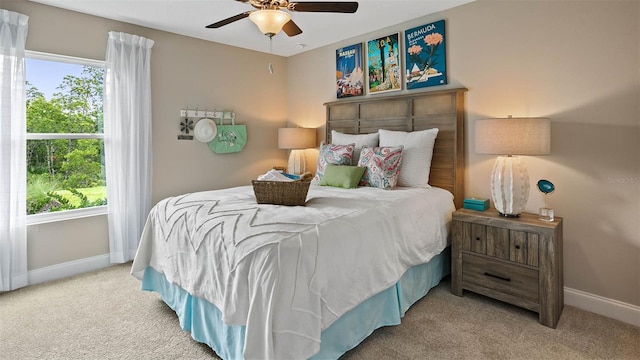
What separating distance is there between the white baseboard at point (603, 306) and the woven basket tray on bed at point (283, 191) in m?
2.22

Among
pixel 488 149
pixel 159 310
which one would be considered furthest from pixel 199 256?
pixel 488 149

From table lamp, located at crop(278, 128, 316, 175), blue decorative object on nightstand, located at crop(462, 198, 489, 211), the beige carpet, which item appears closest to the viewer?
the beige carpet

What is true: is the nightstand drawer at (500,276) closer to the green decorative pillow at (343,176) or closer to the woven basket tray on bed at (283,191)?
the green decorative pillow at (343,176)

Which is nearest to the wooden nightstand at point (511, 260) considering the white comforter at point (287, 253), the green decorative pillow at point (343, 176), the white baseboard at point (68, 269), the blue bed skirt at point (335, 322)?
the white comforter at point (287, 253)

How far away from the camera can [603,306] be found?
236 centimetres

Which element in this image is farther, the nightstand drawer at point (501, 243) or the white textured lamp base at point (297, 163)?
the white textured lamp base at point (297, 163)

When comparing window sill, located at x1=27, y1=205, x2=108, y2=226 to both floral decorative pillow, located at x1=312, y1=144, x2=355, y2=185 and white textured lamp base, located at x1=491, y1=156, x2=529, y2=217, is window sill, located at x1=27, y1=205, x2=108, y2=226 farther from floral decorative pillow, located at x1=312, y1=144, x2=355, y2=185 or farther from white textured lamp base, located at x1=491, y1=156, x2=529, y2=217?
white textured lamp base, located at x1=491, y1=156, x2=529, y2=217

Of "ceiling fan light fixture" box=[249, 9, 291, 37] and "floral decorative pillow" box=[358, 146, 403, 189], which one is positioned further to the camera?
"floral decorative pillow" box=[358, 146, 403, 189]

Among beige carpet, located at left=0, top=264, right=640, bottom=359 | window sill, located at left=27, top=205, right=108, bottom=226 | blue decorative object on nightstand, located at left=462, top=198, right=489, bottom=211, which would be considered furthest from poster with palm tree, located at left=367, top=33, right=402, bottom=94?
window sill, located at left=27, top=205, right=108, bottom=226

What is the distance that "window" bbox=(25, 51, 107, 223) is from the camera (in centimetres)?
301

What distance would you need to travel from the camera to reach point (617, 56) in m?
2.26

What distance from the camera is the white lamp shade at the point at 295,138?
4.24 meters

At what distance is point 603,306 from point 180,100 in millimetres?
4416

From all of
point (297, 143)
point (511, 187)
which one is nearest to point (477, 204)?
point (511, 187)
